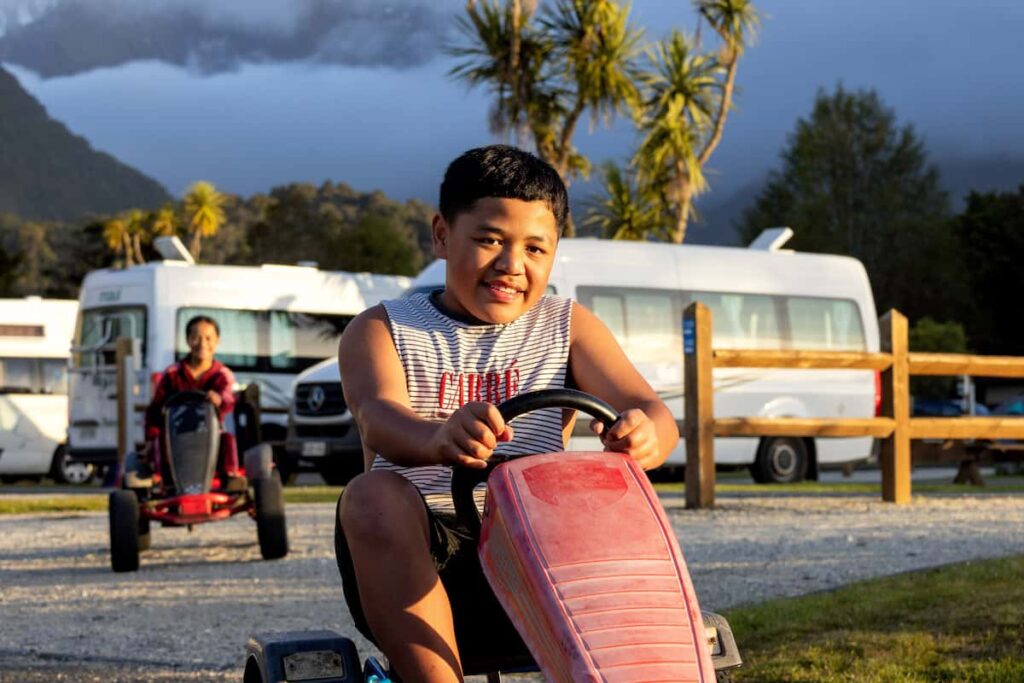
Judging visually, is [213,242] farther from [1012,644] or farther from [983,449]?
[1012,644]

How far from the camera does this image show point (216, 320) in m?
20.5

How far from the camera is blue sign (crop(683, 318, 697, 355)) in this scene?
1192 cm

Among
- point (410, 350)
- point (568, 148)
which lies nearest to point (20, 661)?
point (410, 350)

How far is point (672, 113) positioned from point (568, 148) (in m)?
2.08

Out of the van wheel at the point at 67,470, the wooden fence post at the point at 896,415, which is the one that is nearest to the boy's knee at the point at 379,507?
the wooden fence post at the point at 896,415

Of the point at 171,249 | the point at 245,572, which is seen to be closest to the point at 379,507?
the point at 245,572

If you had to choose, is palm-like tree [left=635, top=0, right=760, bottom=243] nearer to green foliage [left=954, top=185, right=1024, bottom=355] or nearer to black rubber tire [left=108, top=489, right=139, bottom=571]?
black rubber tire [left=108, top=489, right=139, bottom=571]

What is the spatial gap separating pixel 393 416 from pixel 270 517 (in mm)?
6213

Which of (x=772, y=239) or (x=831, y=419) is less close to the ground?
(x=772, y=239)

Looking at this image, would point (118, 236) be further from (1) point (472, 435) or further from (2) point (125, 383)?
(1) point (472, 435)

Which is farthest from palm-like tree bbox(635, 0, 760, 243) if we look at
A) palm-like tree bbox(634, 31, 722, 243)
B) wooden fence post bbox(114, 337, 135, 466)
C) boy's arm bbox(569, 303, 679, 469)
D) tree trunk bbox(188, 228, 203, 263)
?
tree trunk bbox(188, 228, 203, 263)

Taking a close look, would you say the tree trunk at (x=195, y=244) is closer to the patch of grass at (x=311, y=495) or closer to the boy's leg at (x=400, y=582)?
the patch of grass at (x=311, y=495)

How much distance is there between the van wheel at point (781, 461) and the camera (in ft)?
61.1

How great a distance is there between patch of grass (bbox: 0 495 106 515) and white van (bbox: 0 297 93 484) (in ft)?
23.8
